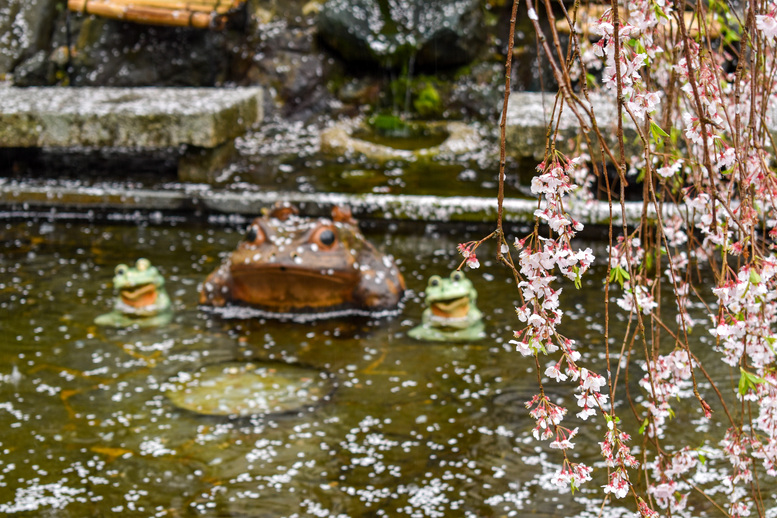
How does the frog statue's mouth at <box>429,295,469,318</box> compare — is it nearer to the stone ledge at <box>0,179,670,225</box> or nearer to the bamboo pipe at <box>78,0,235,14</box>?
the stone ledge at <box>0,179,670,225</box>

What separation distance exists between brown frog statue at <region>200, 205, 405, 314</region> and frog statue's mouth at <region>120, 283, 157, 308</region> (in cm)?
A: 23

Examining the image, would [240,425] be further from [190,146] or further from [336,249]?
[190,146]

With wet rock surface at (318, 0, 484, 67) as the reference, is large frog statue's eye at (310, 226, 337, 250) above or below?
below

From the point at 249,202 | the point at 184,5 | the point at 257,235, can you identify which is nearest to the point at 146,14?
the point at 184,5

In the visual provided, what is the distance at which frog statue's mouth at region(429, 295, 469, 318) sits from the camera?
3.95m

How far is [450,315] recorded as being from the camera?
13.1 ft

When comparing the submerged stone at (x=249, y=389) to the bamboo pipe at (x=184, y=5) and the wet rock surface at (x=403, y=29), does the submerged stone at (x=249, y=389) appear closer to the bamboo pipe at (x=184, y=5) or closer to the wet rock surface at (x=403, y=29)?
the bamboo pipe at (x=184, y=5)

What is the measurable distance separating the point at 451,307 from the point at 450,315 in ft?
0.15

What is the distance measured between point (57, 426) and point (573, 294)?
2.46 meters

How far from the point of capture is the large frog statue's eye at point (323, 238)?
164 inches

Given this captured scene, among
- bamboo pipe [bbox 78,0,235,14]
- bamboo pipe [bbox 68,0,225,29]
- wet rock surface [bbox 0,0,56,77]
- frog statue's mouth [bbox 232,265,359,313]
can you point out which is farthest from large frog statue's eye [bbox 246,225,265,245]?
wet rock surface [bbox 0,0,56,77]

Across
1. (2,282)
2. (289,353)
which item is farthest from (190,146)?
(289,353)

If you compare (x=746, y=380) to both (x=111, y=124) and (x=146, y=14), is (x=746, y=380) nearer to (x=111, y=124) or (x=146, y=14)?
(x=111, y=124)

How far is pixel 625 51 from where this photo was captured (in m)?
1.41
